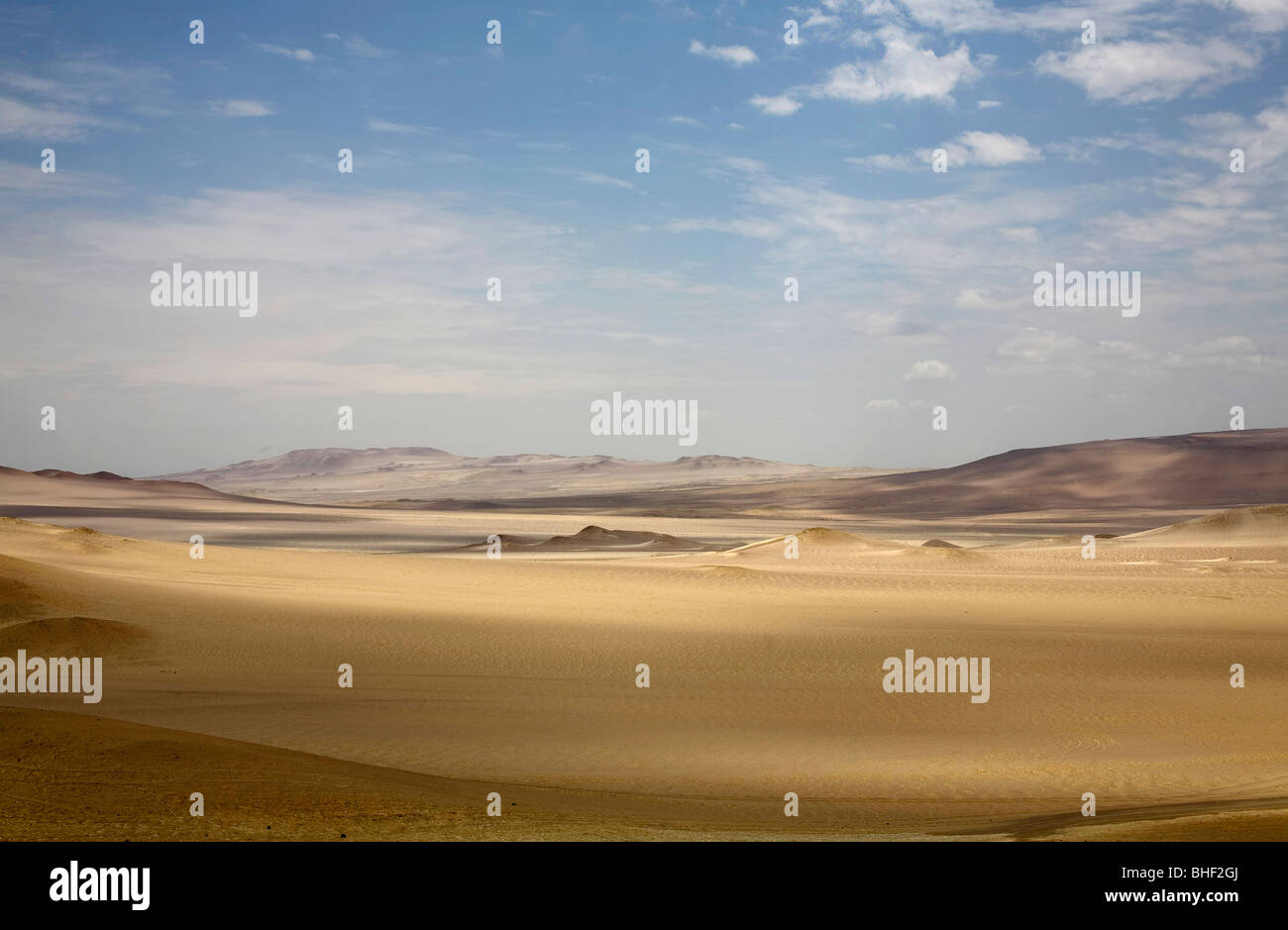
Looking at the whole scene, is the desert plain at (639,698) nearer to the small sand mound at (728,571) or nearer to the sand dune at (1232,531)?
the small sand mound at (728,571)

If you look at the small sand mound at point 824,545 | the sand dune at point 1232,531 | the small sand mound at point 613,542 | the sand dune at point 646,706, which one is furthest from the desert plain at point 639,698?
the small sand mound at point 613,542

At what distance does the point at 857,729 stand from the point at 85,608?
11.5 meters

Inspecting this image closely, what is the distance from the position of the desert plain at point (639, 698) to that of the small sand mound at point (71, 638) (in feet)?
0.20

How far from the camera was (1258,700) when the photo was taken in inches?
537

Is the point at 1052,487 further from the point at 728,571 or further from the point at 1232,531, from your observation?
the point at 728,571

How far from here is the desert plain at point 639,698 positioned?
7039 mm

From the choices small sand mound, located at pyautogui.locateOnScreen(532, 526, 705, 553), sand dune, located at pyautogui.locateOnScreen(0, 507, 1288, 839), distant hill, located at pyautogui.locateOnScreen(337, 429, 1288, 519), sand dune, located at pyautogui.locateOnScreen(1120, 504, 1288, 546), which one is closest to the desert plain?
sand dune, located at pyautogui.locateOnScreen(0, 507, 1288, 839)

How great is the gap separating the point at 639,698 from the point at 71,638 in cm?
729

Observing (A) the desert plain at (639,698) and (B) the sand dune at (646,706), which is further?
(B) the sand dune at (646,706)

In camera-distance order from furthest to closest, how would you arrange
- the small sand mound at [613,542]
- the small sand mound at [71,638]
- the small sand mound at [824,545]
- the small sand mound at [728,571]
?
the small sand mound at [613,542], the small sand mound at [824,545], the small sand mound at [728,571], the small sand mound at [71,638]

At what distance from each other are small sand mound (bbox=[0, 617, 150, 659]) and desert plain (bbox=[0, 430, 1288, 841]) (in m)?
0.06

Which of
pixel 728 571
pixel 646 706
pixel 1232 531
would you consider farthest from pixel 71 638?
pixel 1232 531
